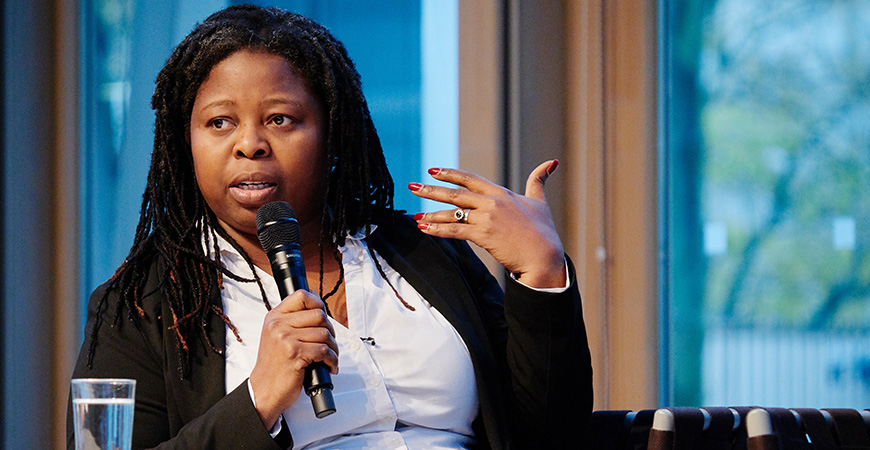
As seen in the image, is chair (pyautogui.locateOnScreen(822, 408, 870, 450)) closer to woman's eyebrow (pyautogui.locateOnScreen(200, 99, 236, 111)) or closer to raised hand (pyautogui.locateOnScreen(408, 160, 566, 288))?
raised hand (pyautogui.locateOnScreen(408, 160, 566, 288))

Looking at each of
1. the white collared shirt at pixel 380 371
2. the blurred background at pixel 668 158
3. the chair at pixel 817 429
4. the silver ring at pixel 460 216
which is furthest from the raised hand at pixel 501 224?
the blurred background at pixel 668 158

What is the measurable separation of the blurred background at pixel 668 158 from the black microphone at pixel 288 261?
4.29ft

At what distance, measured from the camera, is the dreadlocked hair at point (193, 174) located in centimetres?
134

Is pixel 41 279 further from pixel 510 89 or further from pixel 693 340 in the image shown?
pixel 693 340

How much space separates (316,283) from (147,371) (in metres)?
0.31

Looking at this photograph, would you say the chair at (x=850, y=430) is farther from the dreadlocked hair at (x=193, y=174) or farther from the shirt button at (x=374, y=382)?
the dreadlocked hair at (x=193, y=174)

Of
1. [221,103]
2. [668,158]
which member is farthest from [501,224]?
[668,158]

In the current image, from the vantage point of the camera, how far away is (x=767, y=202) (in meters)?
2.27

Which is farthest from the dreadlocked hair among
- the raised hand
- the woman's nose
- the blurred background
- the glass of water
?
the blurred background

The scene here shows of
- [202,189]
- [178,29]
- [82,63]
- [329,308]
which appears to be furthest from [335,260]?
[82,63]

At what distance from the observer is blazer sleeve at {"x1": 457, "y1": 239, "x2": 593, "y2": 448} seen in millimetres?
1325

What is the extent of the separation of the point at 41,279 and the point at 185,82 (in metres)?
1.69

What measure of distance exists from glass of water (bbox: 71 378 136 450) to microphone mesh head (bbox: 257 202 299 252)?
11.6 inches

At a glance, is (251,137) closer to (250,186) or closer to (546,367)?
(250,186)
